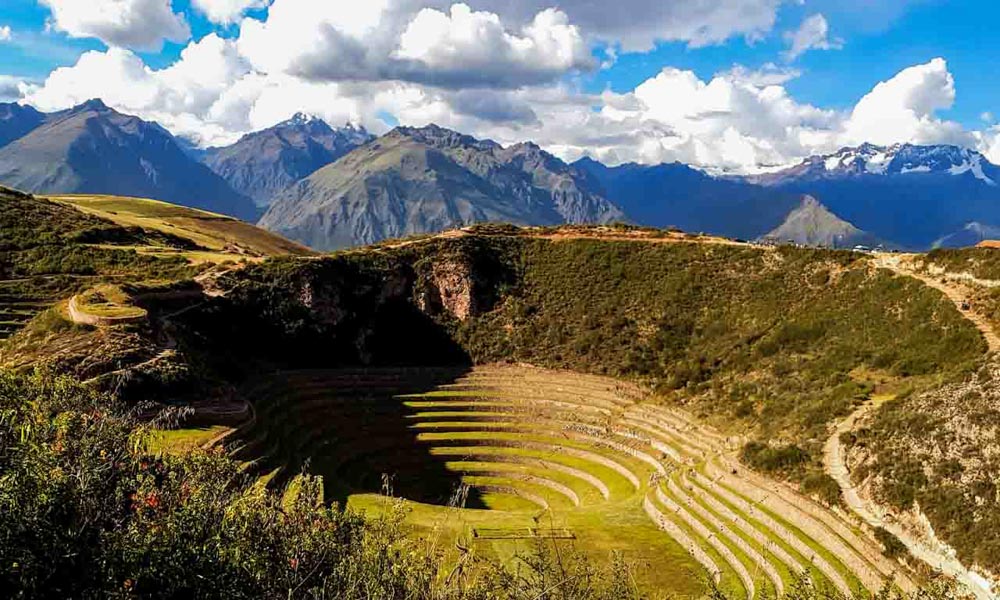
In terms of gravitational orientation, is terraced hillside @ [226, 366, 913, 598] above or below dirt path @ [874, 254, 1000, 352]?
below

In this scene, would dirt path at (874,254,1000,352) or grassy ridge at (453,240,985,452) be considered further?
grassy ridge at (453,240,985,452)

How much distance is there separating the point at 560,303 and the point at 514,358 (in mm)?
9890

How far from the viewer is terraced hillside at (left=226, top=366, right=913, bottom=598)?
98.5ft

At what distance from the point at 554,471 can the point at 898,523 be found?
23.4 metres

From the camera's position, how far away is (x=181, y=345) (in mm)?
44625

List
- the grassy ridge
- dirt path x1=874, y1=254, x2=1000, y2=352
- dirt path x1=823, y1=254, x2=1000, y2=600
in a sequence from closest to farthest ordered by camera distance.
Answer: dirt path x1=823, y1=254, x2=1000, y2=600 → dirt path x1=874, y1=254, x2=1000, y2=352 → the grassy ridge

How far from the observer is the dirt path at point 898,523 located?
80.9 feet

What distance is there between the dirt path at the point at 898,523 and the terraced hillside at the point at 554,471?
1.38 m

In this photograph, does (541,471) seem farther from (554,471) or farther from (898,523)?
(898,523)

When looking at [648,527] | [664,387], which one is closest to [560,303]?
[664,387]

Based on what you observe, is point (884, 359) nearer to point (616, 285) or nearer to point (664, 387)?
point (664, 387)

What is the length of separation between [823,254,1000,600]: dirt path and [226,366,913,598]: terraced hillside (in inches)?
54.4

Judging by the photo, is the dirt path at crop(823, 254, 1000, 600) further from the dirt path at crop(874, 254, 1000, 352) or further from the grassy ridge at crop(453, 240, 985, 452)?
the grassy ridge at crop(453, 240, 985, 452)

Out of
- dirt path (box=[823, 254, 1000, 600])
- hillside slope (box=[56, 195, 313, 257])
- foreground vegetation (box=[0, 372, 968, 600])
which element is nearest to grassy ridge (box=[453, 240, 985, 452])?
dirt path (box=[823, 254, 1000, 600])
